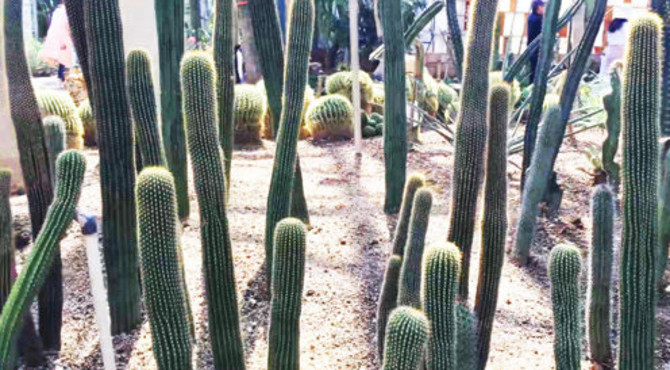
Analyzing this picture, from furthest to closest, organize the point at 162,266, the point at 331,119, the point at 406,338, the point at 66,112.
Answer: the point at 331,119 → the point at 66,112 → the point at 162,266 → the point at 406,338

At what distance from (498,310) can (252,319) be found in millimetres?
1284

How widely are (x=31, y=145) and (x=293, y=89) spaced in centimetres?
121

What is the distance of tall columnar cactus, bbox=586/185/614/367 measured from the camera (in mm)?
3312

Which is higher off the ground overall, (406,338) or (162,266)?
(162,266)

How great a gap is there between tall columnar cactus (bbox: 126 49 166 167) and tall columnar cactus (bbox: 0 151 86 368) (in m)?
0.64

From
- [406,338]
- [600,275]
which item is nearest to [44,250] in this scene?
[406,338]

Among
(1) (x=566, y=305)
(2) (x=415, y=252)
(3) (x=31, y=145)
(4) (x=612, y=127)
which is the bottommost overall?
(1) (x=566, y=305)

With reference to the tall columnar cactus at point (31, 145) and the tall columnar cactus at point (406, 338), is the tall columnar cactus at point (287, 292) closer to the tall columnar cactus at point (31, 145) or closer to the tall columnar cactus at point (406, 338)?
the tall columnar cactus at point (406, 338)

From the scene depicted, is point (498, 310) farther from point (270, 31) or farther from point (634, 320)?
point (270, 31)

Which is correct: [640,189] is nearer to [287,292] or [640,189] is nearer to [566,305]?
[566,305]

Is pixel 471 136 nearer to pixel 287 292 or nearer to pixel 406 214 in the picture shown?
pixel 406 214

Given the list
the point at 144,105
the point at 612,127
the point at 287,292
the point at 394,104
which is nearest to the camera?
the point at 287,292

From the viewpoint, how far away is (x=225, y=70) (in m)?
4.72

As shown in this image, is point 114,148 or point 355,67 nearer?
point 114,148
